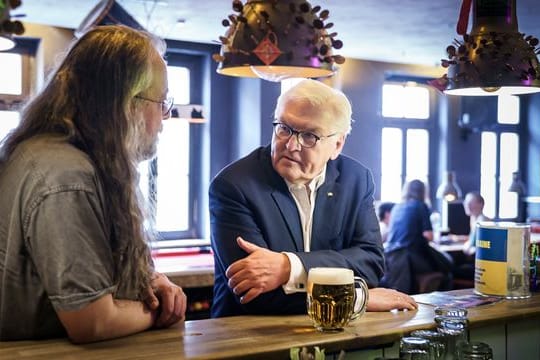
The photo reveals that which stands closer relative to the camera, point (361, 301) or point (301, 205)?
point (361, 301)

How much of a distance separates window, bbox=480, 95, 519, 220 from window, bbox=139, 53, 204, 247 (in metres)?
4.17

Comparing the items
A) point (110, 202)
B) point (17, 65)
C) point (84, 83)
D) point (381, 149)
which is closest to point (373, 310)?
point (110, 202)

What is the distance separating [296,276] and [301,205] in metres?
0.37

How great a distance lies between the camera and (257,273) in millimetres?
1935

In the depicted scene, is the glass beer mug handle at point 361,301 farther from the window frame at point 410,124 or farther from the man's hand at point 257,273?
the window frame at point 410,124

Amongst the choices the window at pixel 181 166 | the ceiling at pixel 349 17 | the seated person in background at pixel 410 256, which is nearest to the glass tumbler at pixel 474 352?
the ceiling at pixel 349 17

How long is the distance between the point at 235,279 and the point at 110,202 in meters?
0.49

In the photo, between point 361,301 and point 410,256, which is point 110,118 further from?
point 410,256

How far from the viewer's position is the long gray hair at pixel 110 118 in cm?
161

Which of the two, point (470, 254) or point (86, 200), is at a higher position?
point (86, 200)

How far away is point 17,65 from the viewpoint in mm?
6551

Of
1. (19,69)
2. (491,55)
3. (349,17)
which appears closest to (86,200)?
(491,55)

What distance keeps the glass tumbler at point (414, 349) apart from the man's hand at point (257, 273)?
0.47m

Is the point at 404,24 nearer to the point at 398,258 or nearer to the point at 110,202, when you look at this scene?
the point at 398,258
